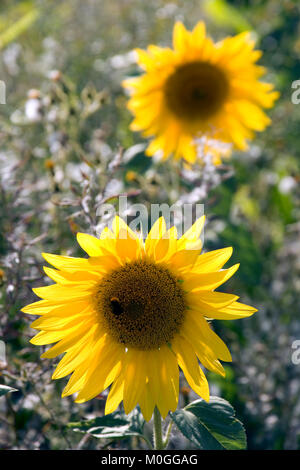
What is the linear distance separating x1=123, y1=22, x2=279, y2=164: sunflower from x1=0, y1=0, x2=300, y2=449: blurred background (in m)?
0.14

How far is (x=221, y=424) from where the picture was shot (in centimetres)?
105

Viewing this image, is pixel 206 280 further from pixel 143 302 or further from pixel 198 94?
pixel 198 94

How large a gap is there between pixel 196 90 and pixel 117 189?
2.25ft

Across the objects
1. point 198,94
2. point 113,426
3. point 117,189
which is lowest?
point 113,426

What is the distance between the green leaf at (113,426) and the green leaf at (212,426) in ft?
0.36

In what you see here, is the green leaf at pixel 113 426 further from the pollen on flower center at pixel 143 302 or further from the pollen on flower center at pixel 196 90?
the pollen on flower center at pixel 196 90

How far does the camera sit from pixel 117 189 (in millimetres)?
1546

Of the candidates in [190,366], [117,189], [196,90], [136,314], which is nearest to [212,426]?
[190,366]

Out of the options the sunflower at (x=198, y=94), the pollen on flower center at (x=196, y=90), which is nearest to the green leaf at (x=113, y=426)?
the sunflower at (x=198, y=94)

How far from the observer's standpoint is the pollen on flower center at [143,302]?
103 centimetres

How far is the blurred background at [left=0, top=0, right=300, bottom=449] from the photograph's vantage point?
1.32 meters

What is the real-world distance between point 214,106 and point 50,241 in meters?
0.97

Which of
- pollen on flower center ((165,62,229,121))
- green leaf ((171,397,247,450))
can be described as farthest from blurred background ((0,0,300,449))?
pollen on flower center ((165,62,229,121))

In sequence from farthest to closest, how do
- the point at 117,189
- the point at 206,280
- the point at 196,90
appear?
1. the point at 196,90
2. the point at 117,189
3. the point at 206,280
